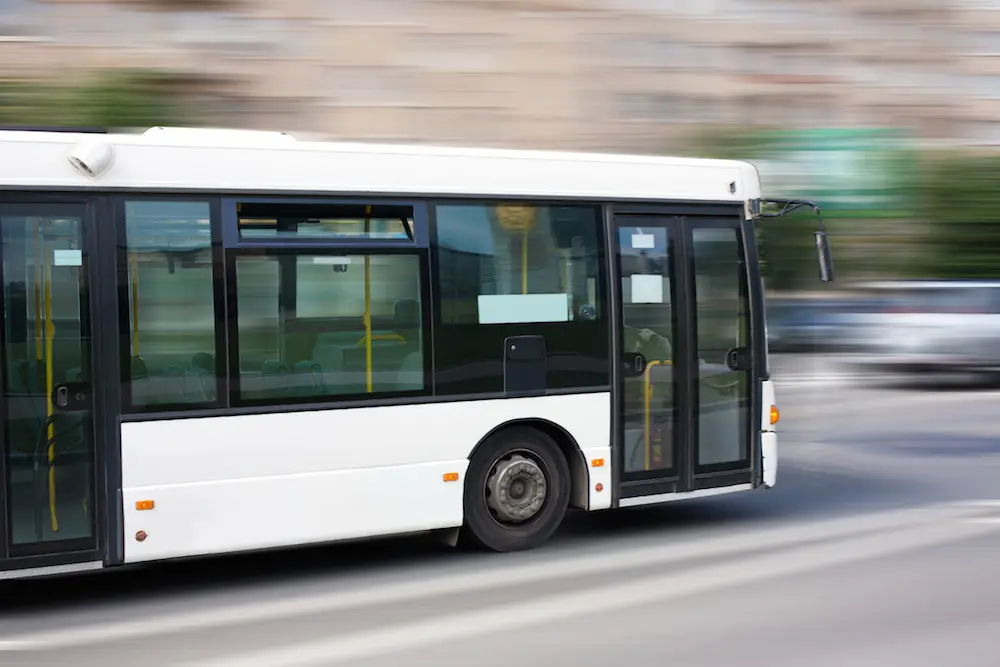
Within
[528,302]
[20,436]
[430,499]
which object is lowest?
[430,499]

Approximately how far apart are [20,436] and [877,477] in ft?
24.7

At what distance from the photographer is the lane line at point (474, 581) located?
247 inches

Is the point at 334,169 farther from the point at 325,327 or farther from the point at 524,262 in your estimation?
the point at 524,262

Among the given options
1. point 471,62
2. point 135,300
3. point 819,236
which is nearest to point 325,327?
point 135,300

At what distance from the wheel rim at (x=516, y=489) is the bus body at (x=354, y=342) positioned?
0.07 ft

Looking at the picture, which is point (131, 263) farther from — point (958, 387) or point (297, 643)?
point (958, 387)

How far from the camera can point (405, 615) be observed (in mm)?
6527

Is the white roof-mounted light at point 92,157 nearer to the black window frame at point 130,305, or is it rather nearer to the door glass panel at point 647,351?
the black window frame at point 130,305

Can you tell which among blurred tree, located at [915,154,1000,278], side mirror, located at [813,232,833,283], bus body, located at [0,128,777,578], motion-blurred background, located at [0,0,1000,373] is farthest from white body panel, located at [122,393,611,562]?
blurred tree, located at [915,154,1000,278]

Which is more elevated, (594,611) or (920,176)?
(920,176)

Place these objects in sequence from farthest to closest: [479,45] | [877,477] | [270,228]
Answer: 1. [479,45]
2. [877,477]
3. [270,228]

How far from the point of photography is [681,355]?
8633 millimetres

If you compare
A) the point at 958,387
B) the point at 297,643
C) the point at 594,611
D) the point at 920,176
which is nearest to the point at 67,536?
the point at 297,643

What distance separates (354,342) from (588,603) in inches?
81.1
